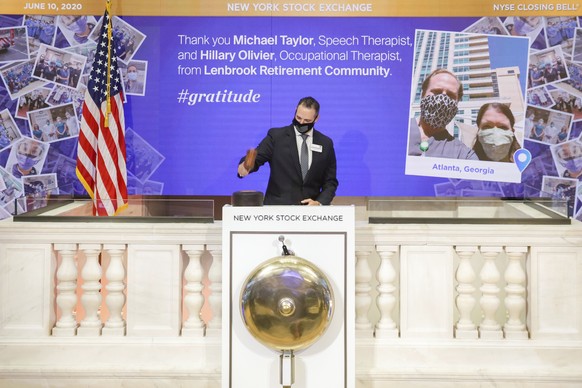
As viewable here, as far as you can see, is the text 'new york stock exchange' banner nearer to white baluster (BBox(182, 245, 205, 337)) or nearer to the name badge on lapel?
the name badge on lapel

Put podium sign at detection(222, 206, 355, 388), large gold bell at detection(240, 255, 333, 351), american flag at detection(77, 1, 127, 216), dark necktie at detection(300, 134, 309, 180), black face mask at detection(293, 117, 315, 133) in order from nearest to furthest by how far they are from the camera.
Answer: large gold bell at detection(240, 255, 333, 351) → podium sign at detection(222, 206, 355, 388) → black face mask at detection(293, 117, 315, 133) → dark necktie at detection(300, 134, 309, 180) → american flag at detection(77, 1, 127, 216)

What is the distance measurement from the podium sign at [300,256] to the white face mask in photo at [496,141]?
450cm

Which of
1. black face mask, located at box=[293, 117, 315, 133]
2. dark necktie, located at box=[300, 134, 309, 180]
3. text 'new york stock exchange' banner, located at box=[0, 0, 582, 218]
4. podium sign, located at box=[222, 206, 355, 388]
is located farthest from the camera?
text 'new york stock exchange' banner, located at box=[0, 0, 582, 218]

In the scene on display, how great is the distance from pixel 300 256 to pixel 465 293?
96cm

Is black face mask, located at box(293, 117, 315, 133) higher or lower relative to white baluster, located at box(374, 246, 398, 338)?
higher

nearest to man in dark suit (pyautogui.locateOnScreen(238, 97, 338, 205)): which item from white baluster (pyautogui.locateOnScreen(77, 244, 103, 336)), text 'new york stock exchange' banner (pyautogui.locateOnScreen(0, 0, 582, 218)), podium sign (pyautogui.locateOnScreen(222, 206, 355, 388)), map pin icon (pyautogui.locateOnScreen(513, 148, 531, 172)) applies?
white baluster (pyautogui.locateOnScreen(77, 244, 103, 336))

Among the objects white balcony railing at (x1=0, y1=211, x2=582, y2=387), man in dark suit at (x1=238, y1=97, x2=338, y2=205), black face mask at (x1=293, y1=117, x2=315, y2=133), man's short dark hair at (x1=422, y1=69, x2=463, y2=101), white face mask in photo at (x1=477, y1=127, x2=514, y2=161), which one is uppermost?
man's short dark hair at (x1=422, y1=69, x2=463, y2=101)

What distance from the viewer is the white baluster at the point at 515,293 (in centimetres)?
334

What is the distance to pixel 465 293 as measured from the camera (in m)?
3.38

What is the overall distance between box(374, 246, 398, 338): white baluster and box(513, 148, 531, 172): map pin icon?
4.01 m

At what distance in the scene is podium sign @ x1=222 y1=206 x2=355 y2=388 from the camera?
9.34 ft

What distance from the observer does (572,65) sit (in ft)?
22.8

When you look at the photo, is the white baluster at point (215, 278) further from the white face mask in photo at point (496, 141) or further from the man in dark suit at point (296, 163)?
the white face mask in photo at point (496, 141)

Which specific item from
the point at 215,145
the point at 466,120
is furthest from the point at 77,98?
the point at 466,120
